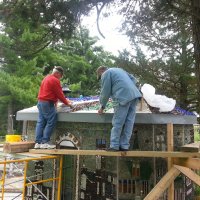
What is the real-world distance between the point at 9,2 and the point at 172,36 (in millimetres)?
9291

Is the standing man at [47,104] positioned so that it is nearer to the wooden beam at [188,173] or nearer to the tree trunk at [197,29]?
the wooden beam at [188,173]

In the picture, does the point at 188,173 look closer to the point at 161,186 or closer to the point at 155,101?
the point at 161,186

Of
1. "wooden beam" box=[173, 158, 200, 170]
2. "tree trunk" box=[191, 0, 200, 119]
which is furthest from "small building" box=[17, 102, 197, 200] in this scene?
"tree trunk" box=[191, 0, 200, 119]

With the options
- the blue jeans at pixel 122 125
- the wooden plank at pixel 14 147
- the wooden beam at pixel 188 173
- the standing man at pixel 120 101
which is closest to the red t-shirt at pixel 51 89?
the wooden plank at pixel 14 147

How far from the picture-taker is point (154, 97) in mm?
7227

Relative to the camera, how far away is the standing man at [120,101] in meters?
5.95

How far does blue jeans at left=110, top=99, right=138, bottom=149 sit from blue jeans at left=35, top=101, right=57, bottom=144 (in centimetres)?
183

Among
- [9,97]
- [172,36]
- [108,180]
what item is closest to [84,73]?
[9,97]

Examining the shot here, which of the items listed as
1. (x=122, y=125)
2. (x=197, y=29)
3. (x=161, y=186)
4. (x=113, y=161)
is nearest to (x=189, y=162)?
(x=161, y=186)

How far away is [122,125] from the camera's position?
236 inches

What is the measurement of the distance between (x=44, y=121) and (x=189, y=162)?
10.7 ft

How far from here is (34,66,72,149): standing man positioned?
23.4 ft

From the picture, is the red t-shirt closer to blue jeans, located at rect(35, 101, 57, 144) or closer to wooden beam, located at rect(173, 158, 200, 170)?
blue jeans, located at rect(35, 101, 57, 144)

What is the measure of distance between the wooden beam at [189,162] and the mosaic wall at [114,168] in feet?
2.93
